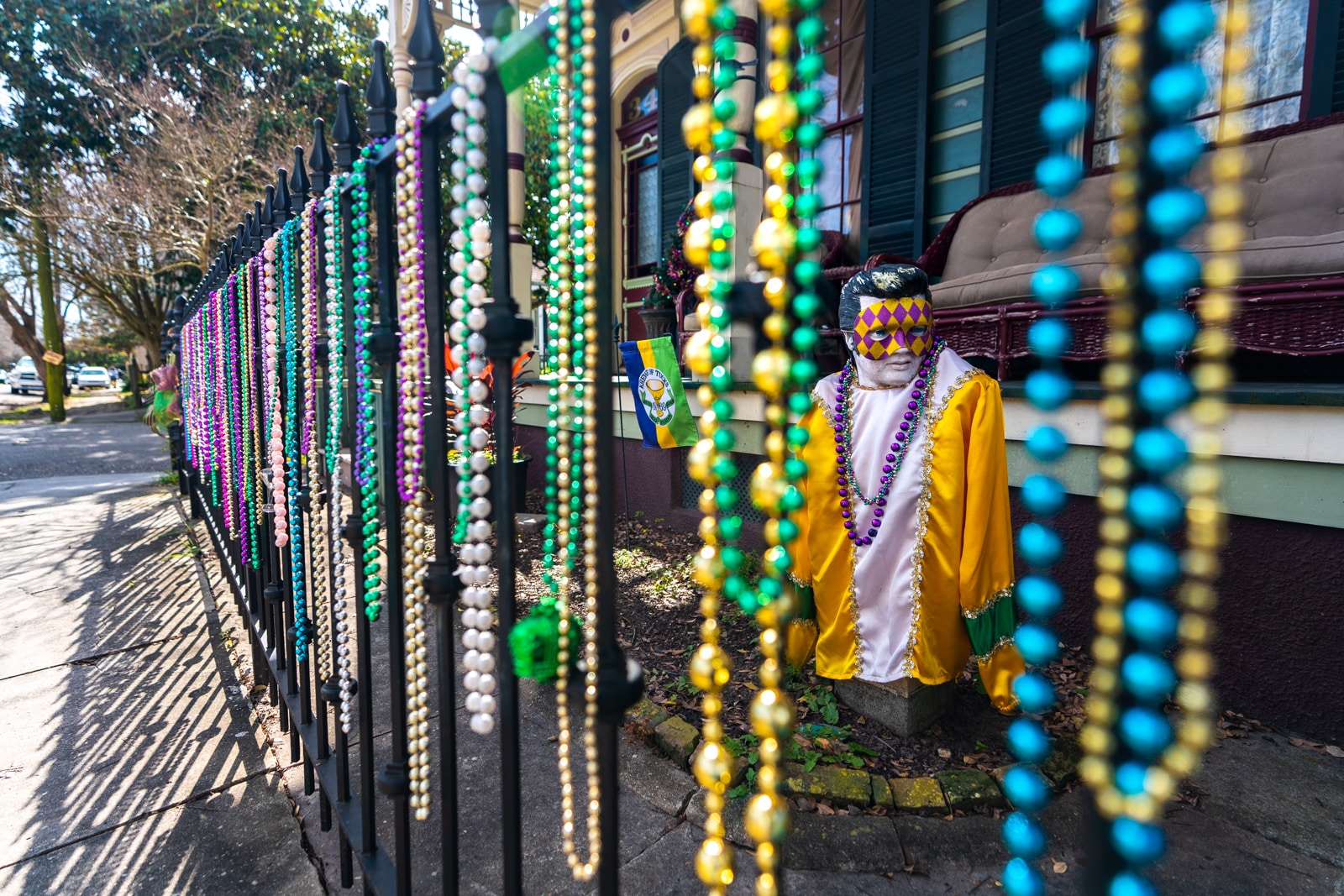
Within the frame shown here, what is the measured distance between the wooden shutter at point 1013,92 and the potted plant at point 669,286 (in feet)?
7.92

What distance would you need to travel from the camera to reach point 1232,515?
10.2 feet

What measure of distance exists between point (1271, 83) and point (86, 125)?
1658 centimetres

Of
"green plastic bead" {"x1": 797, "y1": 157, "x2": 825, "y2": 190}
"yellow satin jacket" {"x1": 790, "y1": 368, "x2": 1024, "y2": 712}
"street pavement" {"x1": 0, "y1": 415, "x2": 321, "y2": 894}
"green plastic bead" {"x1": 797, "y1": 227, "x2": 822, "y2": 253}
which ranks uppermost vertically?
"green plastic bead" {"x1": 797, "y1": 157, "x2": 825, "y2": 190}

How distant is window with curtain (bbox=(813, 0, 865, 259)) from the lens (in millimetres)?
6719

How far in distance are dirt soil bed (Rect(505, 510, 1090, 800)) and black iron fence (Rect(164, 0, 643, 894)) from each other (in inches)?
46.1

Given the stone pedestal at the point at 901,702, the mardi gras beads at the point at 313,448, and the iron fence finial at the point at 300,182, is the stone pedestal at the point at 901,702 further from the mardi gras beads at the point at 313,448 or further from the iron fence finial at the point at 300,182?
the iron fence finial at the point at 300,182

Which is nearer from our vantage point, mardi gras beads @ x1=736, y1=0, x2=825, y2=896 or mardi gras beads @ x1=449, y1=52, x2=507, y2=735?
mardi gras beads @ x1=736, y1=0, x2=825, y2=896

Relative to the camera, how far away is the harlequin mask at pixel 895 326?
2.67 meters

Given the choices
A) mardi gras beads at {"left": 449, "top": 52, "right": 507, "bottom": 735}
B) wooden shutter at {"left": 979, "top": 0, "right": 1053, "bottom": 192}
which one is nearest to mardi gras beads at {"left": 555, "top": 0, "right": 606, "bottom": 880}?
mardi gras beads at {"left": 449, "top": 52, "right": 507, "bottom": 735}

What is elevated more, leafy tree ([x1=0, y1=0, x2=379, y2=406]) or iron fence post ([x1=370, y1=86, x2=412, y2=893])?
leafy tree ([x1=0, y1=0, x2=379, y2=406])

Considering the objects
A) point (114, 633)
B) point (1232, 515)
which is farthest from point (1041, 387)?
point (114, 633)

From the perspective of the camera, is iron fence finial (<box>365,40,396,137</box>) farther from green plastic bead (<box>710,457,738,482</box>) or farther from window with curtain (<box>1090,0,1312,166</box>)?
window with curtain (<box>1090,0,1312,166</box>)

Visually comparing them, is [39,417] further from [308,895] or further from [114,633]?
[308,895]

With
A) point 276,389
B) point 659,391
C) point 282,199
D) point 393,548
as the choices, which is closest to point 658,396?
point 659,391
